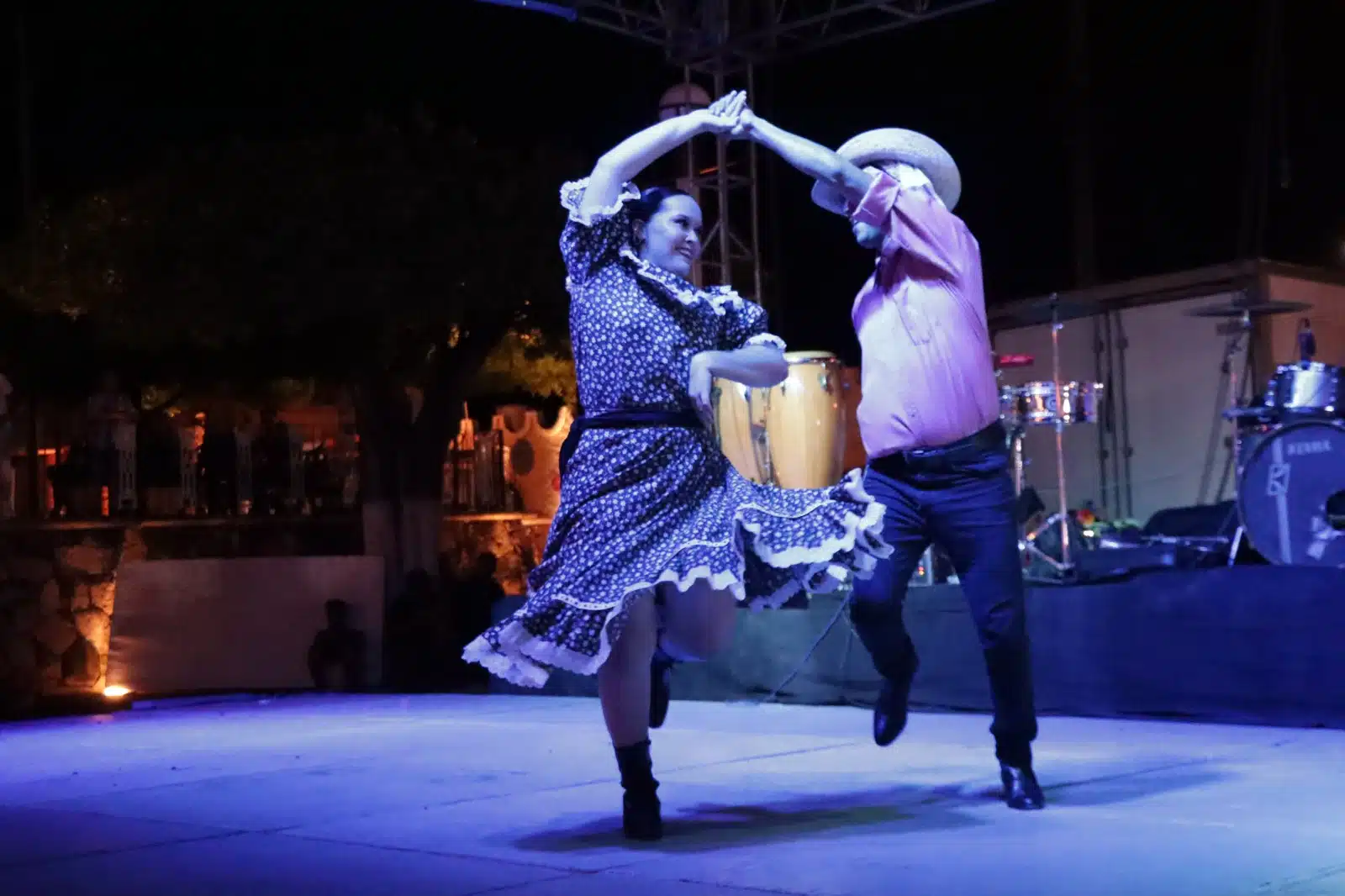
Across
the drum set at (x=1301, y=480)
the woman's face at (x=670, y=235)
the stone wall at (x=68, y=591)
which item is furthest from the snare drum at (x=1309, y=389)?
the stone wall at (x=68, y=591)

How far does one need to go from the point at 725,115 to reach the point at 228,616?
8.52 m

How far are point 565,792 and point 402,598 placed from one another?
6.84 meters

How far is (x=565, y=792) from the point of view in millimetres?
4473

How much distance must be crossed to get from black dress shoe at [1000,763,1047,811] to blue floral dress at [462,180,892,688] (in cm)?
69

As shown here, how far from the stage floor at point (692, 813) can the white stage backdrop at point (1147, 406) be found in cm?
885

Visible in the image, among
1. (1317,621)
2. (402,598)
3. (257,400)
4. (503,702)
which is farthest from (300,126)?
(1317,621)

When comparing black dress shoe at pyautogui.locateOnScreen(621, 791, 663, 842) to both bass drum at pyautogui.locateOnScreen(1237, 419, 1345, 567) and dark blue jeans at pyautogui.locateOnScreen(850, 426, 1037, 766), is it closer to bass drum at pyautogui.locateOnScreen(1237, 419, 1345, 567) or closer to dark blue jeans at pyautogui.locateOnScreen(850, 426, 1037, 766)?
dark blue jeans at pyautogui.locateOnScreen(850, 426, 1037, 766)

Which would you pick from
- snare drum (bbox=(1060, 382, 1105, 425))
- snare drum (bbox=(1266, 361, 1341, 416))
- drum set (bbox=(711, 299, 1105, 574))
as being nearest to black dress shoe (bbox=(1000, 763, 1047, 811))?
snare drum (bbox=(1266, 361, 1341, 416))

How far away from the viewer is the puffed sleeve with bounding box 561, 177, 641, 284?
369 centimetres

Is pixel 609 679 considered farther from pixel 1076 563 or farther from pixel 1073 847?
pixel 1076 563

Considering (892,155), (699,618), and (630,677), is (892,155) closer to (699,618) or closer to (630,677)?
(699,618)

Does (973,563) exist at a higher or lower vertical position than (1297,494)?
lower

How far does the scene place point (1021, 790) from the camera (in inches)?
154

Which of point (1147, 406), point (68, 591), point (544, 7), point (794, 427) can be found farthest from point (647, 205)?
point (1147, 406)
